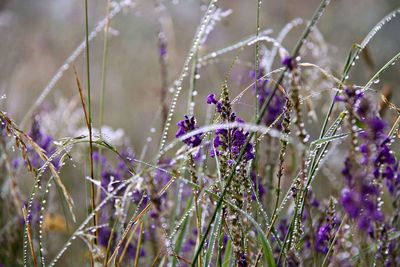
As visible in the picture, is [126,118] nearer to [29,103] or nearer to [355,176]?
[29,103]

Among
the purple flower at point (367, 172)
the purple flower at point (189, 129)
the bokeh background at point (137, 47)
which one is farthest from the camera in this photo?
the bokeh background at point (137, 47)

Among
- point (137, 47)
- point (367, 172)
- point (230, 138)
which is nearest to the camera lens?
point (367, 172)

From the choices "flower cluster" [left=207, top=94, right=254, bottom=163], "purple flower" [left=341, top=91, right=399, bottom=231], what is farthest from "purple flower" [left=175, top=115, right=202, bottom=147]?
"purple flower" [left=341, top=91, right=399, bottom=231]

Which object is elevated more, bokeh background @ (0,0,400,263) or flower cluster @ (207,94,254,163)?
bokeh background @ (0,0,400,263)

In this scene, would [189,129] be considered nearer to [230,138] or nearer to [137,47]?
[230,138]

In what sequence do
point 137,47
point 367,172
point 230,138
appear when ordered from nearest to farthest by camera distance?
point 367,172 → point 230,138 → point 137,47

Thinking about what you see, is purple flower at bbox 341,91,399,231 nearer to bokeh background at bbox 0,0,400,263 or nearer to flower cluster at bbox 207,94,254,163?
flower cluster at bbox 207,94,254,163

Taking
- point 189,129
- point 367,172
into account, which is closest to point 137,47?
point 189,129

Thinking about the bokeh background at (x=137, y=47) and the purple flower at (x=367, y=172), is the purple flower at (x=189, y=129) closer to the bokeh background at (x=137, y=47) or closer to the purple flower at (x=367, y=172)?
the purple flower at (x=367, y=172)

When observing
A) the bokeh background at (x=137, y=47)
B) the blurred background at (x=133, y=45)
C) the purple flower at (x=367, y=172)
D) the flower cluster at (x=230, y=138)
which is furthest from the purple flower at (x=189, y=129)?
the blurred background at (x=133, y=45)

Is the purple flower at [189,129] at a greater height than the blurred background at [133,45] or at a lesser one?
lesser

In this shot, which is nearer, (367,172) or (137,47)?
(367,172)
